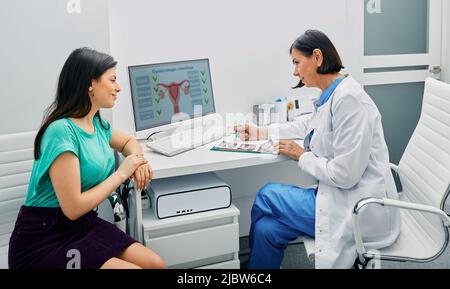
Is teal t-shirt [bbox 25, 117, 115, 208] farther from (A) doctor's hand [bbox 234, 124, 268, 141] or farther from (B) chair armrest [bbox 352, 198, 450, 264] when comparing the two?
(B) chair armrest [bbox 352, 198, 450, 264]

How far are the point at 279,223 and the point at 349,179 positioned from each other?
35cm

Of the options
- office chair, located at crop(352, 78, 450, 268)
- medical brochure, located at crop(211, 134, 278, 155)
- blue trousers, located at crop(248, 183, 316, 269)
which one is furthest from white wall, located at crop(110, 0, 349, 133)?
office chair, located at crop(352, 78, 450, 268)

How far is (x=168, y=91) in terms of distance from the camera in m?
2.33

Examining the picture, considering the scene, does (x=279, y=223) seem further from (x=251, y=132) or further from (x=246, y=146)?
(x=251, y=132)

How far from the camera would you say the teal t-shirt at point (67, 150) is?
1.56 metres

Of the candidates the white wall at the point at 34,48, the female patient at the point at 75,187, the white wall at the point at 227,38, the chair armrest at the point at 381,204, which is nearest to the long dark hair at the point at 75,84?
the female patient at the point at 75,187

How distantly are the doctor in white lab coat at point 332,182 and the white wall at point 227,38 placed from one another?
2.51 feet

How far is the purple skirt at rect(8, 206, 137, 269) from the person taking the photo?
5.22ft

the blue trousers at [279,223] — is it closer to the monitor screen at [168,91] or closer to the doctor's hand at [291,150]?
the doctor's hand at [291,150]

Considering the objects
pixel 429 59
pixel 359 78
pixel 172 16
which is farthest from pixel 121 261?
pixel 429 59

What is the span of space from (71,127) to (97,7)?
0.82 meters

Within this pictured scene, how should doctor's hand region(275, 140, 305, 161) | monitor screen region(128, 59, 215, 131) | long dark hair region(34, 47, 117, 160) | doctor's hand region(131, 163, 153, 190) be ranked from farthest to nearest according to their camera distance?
monitor screen region(128, 59, 215, 131)
doctor's hand region(275, 140, 305, 161)
doctor's hand region(131, 163, 153, 190)
long dark hair region(34, 47, 117, 160)

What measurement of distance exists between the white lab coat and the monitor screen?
0.77 m
